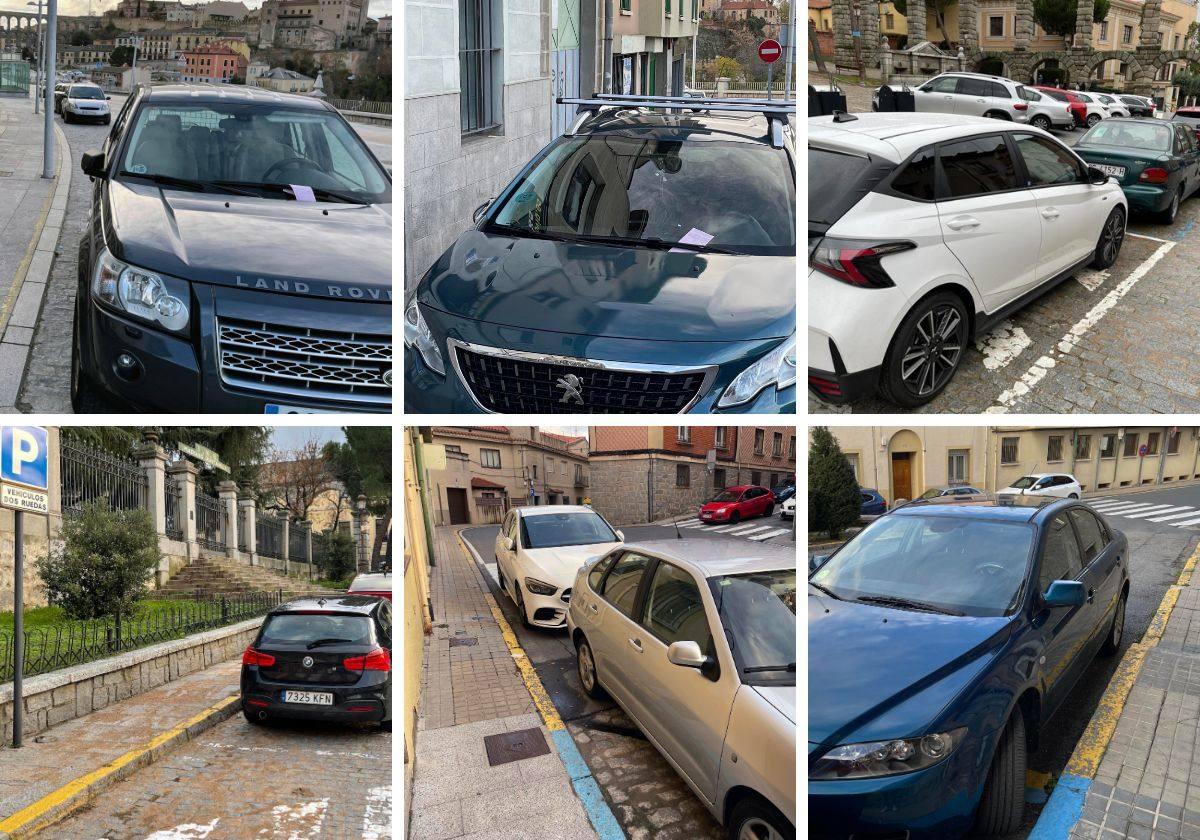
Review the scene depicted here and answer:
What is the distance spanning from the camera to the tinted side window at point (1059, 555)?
9.87 feet

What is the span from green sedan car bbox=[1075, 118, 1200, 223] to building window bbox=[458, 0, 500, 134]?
15.1ft

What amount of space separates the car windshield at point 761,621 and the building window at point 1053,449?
101cm

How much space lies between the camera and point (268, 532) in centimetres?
304

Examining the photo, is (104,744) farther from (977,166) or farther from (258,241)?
(977,166)

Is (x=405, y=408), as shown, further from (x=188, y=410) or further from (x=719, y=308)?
(x=719, y=308)

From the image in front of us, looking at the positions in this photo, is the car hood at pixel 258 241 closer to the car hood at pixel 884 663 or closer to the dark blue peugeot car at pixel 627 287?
the dark blue peugeot car at pixel 627 287

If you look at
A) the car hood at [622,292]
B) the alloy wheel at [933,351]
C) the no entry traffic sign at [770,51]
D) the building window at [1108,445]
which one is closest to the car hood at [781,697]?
the car hood at [622,292]

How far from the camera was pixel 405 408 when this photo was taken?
A: 2.54 meters

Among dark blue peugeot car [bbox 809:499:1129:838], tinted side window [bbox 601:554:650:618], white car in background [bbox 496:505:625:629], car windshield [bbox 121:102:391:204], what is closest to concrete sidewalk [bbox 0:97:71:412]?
car windshield [bbox 121:102:391:204]

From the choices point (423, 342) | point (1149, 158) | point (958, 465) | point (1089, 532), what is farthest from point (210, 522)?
point (1149, 158)

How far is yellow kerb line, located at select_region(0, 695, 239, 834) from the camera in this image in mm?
3002

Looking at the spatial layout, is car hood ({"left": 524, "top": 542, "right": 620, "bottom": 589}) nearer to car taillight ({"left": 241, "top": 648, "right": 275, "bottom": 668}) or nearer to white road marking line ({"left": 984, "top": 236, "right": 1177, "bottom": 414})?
car taillight ({"left": 241, "top": 648, "right": 275, "bottom": 668})

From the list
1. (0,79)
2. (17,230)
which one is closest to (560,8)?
(17,230)

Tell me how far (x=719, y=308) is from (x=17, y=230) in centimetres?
784
